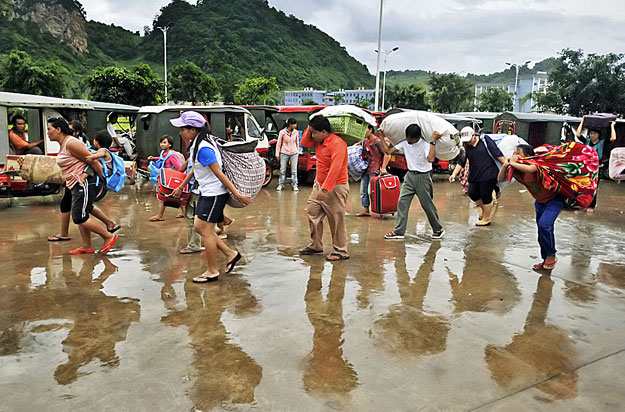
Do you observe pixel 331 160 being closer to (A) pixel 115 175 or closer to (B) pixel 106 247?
(A) pixel 115 175

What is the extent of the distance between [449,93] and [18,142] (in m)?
47.5

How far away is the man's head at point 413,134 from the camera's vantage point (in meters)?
6.56

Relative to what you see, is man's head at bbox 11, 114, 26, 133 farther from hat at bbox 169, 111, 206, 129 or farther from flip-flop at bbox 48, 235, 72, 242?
hat at bbox 169, 111, 206, 129

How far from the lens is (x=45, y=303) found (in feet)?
14.2

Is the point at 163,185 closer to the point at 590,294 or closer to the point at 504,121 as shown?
the point at 590,294

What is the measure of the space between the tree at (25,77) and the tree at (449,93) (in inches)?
1407

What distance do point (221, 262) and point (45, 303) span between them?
181cm

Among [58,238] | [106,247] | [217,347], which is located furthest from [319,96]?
[217,347]

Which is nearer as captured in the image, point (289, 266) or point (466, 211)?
point (289, 266)

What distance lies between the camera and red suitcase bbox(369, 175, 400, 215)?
26.1 feet

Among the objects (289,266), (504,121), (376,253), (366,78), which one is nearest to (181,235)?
(289,266)

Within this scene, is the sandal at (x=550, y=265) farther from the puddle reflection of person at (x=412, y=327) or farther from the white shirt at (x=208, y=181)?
the white shirt at (x=208, y=181)

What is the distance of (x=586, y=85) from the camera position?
114ft

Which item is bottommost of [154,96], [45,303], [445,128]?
[45,303]
